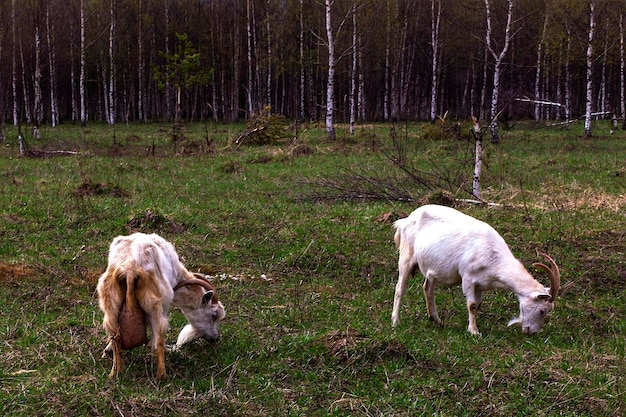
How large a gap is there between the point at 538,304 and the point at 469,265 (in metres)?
0.73

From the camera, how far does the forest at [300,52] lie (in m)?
37.7

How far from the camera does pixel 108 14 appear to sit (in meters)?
44.1

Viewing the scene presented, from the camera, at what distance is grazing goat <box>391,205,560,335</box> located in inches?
245

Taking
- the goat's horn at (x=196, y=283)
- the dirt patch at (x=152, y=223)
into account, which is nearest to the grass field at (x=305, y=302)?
the dirt patch at (x=152, y=223)

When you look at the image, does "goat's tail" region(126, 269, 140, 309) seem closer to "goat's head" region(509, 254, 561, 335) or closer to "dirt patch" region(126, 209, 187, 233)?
"goat's head" region(509, 254, 561, 335)

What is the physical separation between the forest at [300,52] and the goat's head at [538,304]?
99.9 ft

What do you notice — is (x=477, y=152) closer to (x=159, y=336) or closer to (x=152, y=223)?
(x=152, y=223)

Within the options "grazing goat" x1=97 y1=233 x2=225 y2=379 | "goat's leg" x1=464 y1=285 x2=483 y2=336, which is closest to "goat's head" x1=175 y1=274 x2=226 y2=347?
"grazing goat" x1=97 y1=233 x2=225 y2=379

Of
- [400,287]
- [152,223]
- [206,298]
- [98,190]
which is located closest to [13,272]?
[152,223]

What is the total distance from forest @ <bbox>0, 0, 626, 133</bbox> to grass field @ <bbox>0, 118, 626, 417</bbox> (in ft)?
75.8

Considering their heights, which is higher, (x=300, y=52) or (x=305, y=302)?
(x=300, y=52)

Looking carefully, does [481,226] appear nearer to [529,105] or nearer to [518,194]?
[518,194]

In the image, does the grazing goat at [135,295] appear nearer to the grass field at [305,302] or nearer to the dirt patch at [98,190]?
the grass field at [305,302]

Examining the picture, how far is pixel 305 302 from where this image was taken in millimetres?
7348
